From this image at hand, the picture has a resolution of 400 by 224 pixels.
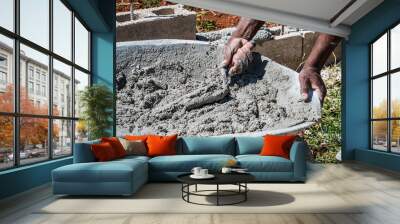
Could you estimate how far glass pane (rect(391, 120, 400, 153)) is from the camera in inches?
310

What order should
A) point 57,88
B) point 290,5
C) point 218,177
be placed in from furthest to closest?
point 290,5 < point 57,88 < point 218,177

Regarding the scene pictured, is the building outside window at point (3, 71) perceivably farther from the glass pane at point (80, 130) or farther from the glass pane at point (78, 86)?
the glass pane at point (80, 130)

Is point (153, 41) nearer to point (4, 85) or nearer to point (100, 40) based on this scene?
point (100, 40)

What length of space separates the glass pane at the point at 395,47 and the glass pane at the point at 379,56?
31 cm

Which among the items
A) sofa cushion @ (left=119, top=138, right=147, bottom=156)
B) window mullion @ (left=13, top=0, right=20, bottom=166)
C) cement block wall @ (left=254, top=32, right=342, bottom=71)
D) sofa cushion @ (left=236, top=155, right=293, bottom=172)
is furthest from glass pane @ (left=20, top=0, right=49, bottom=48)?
cement block wall @ (left=254, top=32, right=342, bottom=71)

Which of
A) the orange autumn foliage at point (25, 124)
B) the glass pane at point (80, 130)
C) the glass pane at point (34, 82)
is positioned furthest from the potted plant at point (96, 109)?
the glass pane at point (34, 82)

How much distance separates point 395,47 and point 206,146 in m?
4.66

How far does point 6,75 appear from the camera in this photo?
5039 mm

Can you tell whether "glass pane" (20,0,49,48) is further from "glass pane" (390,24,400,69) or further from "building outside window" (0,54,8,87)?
"glass pane" (390,24,400,69)

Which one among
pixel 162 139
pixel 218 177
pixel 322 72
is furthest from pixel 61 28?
pixel 322 72

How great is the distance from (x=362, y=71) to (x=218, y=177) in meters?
6.33

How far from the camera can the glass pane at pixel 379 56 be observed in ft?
28.4

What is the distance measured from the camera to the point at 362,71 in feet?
31.2

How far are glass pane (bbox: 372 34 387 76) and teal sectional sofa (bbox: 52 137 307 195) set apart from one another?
3.83 meters
